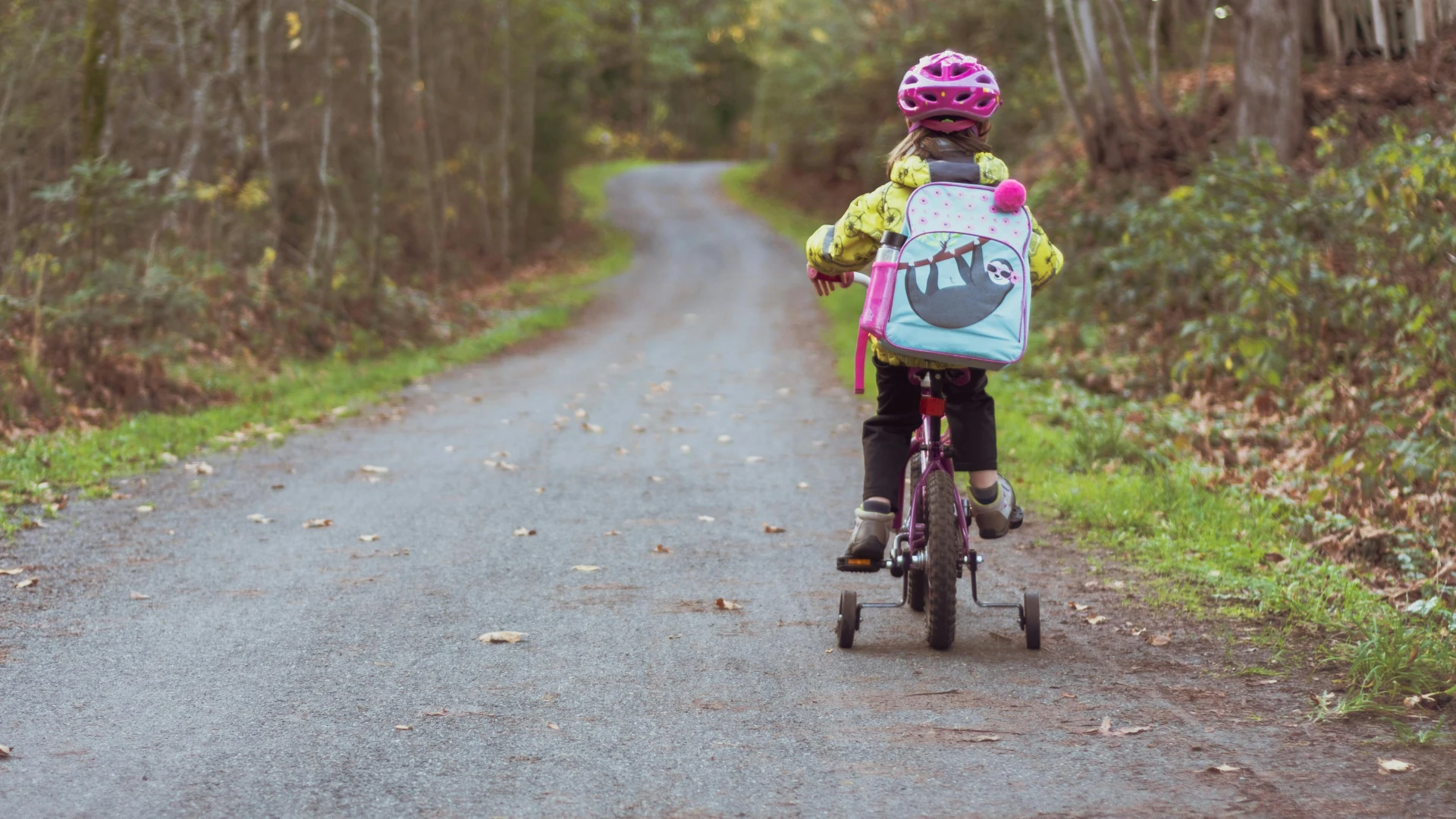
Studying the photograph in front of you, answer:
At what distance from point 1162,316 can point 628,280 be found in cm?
1868

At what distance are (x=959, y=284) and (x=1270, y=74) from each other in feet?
44.4

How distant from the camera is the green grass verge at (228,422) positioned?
324 inches

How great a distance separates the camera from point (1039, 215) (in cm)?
2042

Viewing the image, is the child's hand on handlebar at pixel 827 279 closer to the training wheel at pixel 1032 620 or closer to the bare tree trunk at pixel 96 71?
the training wheel at pixel 1032 620

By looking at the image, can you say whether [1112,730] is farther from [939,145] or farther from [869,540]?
[939,145]

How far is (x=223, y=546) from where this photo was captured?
6.87m

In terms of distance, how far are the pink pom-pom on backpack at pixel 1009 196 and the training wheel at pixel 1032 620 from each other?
58.2 inches

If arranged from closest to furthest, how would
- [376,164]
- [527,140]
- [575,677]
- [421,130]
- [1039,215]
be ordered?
[575,677], [376,164], [1039,215], [421,130], [527,140]

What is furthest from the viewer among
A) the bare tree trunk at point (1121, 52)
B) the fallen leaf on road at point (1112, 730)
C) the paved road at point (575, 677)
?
the bare tree trunk at point (1121, 52)

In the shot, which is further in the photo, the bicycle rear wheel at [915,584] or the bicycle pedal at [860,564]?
the bicycle rear wheel at [915,584]

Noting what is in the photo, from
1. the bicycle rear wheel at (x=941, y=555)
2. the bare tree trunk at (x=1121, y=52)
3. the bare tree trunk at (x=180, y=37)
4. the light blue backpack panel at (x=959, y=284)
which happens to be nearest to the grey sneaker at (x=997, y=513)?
the bicycle rear wheel at (x=941, y=555)

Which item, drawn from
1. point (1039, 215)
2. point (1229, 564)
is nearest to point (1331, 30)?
point (1039, 215)

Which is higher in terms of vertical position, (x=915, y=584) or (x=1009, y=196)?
(x=1009, y=196)

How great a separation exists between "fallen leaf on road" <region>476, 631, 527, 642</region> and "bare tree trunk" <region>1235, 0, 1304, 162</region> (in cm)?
1360
